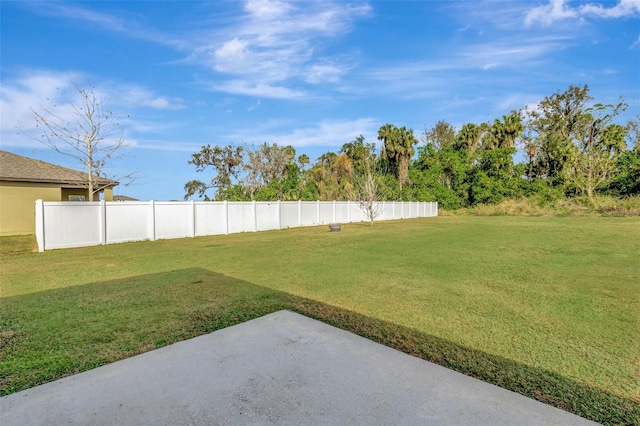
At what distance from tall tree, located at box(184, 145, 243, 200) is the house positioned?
1461cm

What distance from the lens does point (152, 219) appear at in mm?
→ 11781

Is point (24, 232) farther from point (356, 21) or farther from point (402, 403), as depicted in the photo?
point (402, 403)

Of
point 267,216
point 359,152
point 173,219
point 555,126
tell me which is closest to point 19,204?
point 173,219

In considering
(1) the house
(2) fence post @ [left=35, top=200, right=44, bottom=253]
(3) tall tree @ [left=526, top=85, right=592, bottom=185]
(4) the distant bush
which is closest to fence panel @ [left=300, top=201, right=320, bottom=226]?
(1) the house

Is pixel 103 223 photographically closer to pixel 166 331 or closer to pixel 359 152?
pixel 166 331

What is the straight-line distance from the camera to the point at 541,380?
7.39ft

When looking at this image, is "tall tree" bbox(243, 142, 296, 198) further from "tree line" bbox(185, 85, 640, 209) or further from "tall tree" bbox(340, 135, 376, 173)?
"tall tree" bbox(340, 135, 376, 173)

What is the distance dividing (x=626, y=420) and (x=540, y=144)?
39.3 m

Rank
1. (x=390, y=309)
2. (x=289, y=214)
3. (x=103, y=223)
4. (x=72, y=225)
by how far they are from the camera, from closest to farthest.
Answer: (x=390, y=309)
(x=72, y=225)
(x=103, y=223)
(x=289, y=214)

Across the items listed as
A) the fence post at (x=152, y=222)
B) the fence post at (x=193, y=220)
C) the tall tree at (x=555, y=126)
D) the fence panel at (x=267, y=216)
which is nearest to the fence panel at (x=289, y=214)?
the fence panel at (x=267, y=216)

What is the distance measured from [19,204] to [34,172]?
→ 177 cm

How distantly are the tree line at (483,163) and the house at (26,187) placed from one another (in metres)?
13.1

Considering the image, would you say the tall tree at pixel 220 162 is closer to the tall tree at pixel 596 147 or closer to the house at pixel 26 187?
the house at pixel 26 187

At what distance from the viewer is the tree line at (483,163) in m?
27.7
